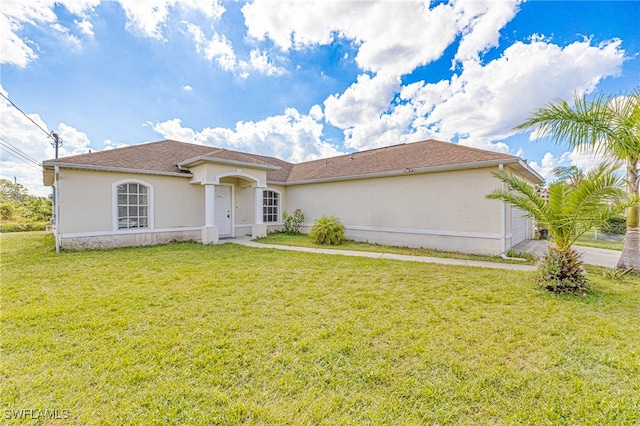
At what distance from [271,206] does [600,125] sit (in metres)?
13.6

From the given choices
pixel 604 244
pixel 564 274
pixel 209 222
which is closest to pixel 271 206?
pixel 209 222

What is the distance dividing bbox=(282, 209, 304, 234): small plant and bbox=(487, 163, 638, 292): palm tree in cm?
1086

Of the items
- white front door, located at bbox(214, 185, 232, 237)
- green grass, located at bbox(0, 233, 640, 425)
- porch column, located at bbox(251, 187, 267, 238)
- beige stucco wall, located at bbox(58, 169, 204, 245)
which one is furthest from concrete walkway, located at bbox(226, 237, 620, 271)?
beige stucco wall, located at bbox(58, 169, 204, 245)

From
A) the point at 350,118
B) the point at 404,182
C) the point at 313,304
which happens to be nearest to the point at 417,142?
the point at 404,182

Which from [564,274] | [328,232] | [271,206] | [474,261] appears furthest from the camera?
[271,206]

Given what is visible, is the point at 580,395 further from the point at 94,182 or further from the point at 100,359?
the point at 94,182

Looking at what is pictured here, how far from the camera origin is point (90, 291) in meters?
5.12

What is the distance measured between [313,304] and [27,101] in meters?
19.1

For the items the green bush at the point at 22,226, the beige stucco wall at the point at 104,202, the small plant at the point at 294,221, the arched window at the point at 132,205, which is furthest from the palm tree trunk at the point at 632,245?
the green bush at the point at 22,226

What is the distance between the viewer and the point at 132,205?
1076 cm

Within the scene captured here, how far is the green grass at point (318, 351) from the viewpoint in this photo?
225cm

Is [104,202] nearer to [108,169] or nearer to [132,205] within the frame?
[132,205]

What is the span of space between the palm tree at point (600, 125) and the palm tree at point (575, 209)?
138cm

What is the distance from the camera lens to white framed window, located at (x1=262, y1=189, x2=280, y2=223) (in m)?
15.3
